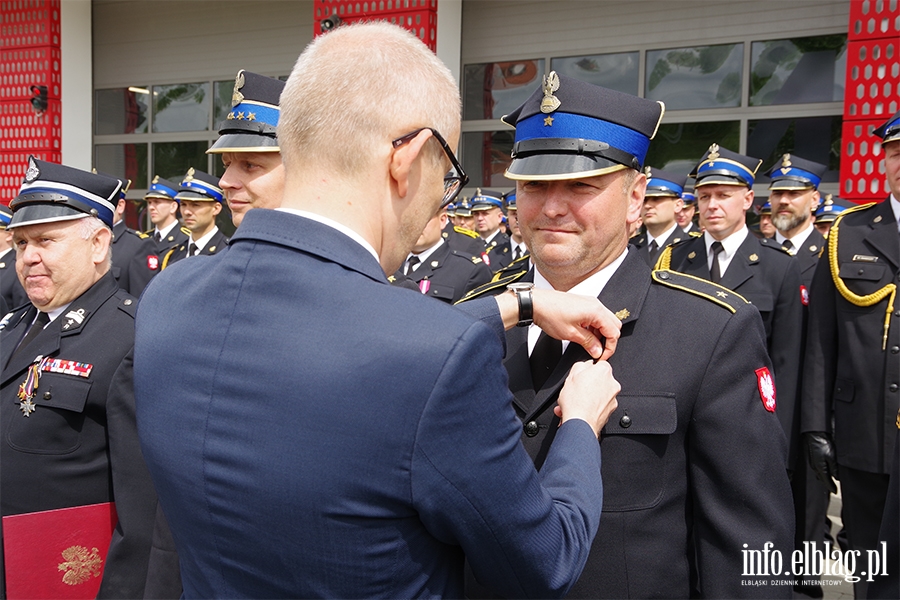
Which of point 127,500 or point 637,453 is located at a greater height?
point 637,453

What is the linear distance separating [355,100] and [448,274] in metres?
4.69

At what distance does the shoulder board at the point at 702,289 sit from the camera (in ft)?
6.05

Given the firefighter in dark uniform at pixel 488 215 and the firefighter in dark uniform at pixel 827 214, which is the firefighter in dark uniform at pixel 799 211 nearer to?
the firefighter in dark uniform at pixel 827 214

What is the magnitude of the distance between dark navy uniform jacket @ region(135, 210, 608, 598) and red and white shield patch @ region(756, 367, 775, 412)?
827 mm

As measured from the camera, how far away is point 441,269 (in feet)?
19.1

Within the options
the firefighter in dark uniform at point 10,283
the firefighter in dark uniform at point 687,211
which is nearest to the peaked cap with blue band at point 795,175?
the firefighter in dark uniform at point 687,211

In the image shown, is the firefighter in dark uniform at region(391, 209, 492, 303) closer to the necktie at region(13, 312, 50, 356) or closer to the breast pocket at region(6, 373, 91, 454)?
the necktie at region(13, 312, 50, 356)

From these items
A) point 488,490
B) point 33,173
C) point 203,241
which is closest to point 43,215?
point 33,173

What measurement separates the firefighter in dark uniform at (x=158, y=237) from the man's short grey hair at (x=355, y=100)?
245 inches

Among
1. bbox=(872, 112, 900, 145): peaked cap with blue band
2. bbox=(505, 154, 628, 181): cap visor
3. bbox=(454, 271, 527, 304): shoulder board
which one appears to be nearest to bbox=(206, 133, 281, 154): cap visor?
bbox=(454, 271, 527, 304): shoulder board

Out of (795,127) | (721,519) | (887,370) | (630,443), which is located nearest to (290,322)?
(630,443)

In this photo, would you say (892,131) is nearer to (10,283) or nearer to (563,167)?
(563,167)

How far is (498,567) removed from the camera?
110 centimetres

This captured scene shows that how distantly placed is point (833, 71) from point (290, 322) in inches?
388
